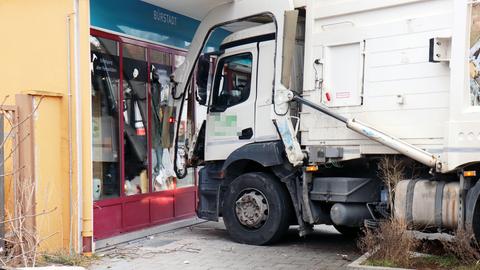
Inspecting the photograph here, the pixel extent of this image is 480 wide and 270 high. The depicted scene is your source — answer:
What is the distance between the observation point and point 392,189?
20.6 ft

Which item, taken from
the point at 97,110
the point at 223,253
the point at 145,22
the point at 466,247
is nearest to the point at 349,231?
the point at 223,253

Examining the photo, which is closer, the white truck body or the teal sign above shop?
the white truck body

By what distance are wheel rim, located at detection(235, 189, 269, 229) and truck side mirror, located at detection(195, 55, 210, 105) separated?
1.57 metres

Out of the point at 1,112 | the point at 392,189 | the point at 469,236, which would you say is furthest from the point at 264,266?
the point at 1,112

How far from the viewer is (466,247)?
18.1 feet

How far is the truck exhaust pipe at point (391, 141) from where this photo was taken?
5.94m

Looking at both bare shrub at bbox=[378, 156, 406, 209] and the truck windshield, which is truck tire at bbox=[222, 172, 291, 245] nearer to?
the truck windshield

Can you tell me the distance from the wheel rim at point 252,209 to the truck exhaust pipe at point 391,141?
1561 mm

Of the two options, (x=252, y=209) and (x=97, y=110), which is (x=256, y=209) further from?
(x=97, y=110)

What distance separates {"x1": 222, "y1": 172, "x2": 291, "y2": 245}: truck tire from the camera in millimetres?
7352

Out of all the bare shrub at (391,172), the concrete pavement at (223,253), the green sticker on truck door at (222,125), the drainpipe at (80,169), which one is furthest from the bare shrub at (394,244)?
the drainpipe at (80,169)

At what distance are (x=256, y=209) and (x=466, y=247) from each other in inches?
113

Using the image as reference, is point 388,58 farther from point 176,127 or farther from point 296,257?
point 176,127

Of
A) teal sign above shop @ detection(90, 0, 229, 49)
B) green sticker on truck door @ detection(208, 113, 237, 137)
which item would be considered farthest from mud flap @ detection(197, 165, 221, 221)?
teal sign above shop @ detection(90, 0, 229, 49)
